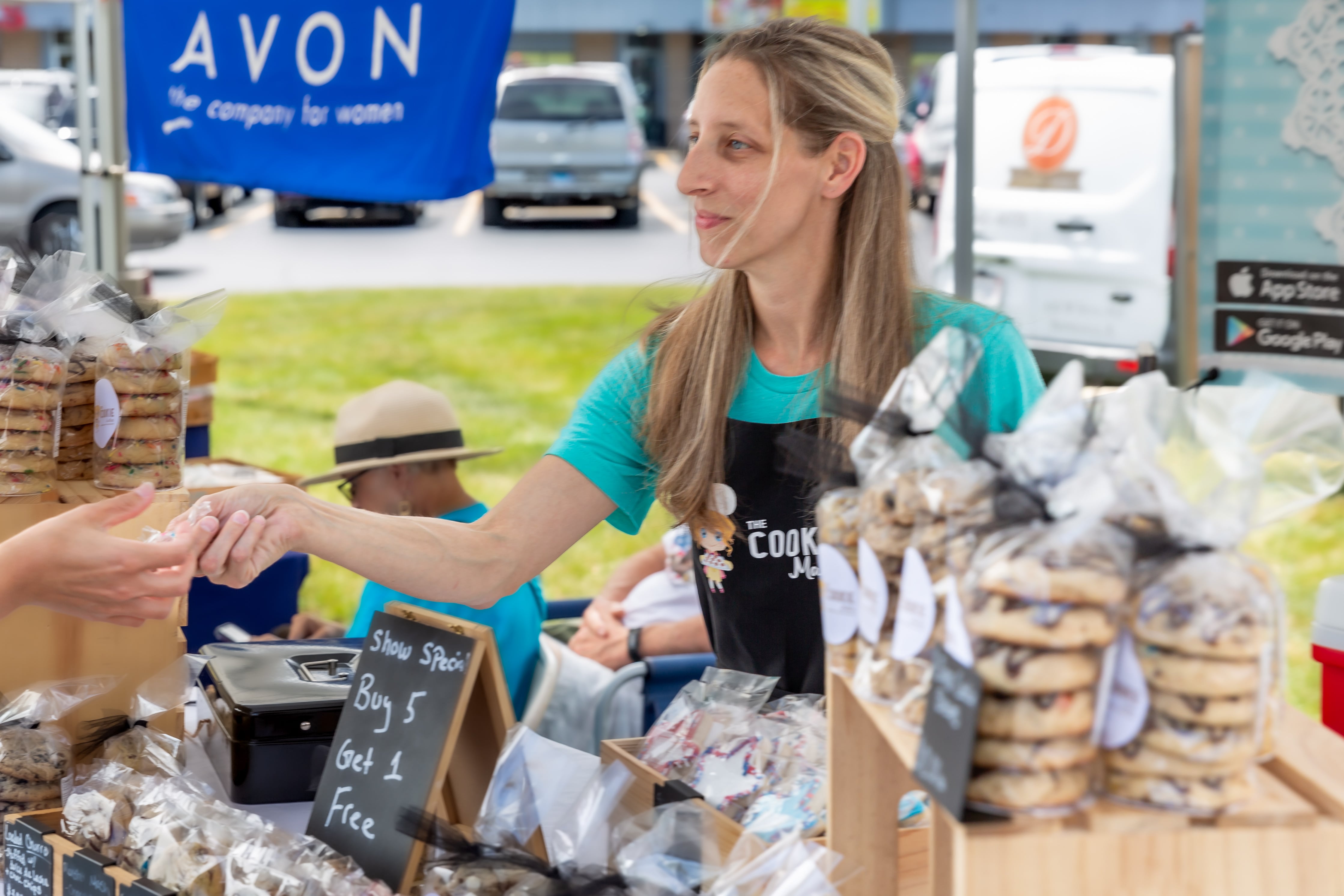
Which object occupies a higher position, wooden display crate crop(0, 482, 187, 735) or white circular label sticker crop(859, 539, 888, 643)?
white circular label sticker crop(859, 539, 888, 643)

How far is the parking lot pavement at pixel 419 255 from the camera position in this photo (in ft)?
37.3

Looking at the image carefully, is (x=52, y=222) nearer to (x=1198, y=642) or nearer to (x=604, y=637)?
(x=604, y=637)

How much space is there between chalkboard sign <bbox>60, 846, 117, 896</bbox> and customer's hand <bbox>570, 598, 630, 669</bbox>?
1745mm

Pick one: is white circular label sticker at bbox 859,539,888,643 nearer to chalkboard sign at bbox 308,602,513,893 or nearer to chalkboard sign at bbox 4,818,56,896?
chalkboard sign at bbox 308,602,513,893

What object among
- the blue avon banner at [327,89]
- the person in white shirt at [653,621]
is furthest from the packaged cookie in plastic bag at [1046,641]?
the blue avon banner at [327,89]

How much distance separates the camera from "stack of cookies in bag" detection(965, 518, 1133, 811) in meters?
0.82

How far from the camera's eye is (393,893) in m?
1.33

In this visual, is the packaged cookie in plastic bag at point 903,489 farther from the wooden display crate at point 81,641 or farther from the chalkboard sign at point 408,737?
the wooden display crate at point 81,641

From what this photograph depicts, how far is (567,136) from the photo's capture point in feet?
41.3

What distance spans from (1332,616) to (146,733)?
1700 mm

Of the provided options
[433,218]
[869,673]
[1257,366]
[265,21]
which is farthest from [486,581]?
[433,218]

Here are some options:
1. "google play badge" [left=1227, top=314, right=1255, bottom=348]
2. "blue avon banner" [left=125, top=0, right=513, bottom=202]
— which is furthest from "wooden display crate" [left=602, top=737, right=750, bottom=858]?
"blue avon banner" [left=125, top=0, right=513, bottom=202]

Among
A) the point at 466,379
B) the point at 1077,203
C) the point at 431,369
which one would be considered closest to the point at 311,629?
the point at 1077,203

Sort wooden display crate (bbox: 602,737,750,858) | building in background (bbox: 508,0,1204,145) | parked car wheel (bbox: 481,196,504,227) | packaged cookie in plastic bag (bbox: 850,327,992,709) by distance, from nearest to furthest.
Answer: packaged cookie in plastic bag (bbox: 850,327,992,709) → wooden display crate (bbox: 602,737,750,858) → parked car wheel (bbox: 481,196,504,227) → building in background (bbox: 508,0,1204,145)
